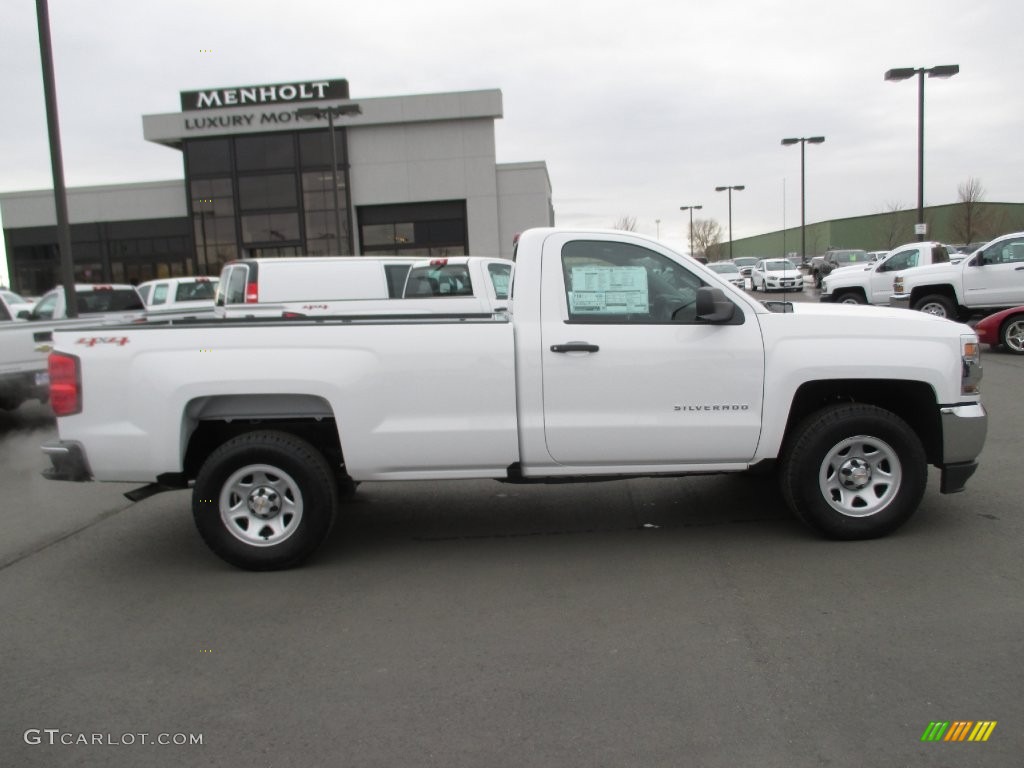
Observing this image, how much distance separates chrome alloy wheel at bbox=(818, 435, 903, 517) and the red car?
1079 cm

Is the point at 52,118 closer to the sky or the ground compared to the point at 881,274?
closer to the sky

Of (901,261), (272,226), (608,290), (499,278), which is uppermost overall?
(272,226)

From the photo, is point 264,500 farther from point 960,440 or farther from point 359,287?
point 359,287

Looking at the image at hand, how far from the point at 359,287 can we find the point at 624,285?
733 cm

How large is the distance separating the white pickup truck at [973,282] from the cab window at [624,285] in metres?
12.8

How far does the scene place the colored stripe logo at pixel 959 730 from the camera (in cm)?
314

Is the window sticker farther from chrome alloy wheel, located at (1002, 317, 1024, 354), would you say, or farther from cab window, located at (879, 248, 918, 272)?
cab window, located at (879, 248, 918, 272)

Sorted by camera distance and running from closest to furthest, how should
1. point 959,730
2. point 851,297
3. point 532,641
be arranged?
point 959,730 → point 532,641 → point 851,297

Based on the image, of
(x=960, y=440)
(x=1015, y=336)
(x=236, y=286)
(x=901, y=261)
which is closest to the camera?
(x=960, y=440)

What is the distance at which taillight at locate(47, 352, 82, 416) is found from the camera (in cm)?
A: 503

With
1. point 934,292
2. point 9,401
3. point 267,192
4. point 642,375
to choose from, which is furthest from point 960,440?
point 267,192

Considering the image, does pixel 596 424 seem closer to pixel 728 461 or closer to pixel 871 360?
pixel 728 461

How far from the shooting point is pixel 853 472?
5.29 metres

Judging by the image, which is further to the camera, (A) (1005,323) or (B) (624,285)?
(A) (1005,323)
